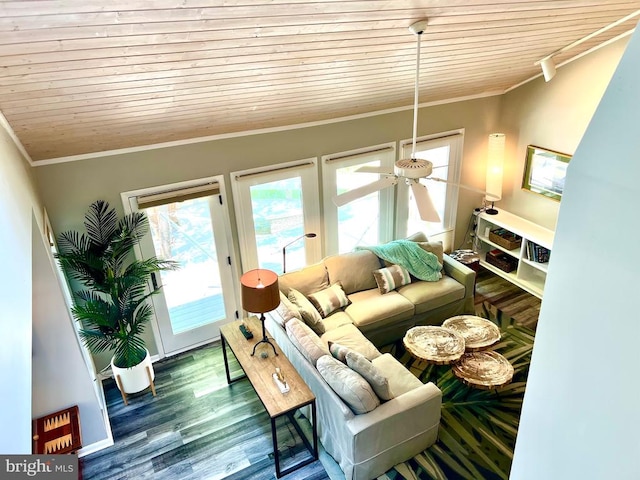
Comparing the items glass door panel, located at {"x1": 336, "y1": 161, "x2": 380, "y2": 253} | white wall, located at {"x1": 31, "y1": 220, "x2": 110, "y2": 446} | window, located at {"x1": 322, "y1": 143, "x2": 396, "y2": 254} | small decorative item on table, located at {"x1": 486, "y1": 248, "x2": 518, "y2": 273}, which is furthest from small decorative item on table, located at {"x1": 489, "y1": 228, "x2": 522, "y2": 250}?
white wall, located at {"x1": 31, "y1": 220, "x2": 110, "y2": 446}

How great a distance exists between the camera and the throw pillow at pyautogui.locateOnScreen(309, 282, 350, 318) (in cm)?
477

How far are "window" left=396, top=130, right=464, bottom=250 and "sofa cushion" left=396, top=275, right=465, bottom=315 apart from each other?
1035mm

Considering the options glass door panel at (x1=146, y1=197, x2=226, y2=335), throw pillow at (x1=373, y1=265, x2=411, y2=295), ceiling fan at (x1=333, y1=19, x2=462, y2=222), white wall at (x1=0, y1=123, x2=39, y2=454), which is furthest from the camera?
throw pillow at (x1=373, y1=265, x2=411, y2=295)

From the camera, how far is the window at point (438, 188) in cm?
580

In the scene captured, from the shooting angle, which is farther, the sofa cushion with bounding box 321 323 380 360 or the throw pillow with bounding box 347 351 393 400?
the sofa cushion with bounding box 321 323 380 360

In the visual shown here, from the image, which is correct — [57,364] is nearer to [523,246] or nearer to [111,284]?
[111,284]

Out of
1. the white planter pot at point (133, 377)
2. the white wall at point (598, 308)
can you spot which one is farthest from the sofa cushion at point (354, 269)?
the white wall at point (598, 308)

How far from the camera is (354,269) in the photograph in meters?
5.13

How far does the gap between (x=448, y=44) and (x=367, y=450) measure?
124 inches

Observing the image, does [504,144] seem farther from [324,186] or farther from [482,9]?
[482,9]

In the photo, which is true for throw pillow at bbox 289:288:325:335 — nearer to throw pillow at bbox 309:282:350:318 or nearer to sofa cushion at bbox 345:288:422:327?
throw pillow at bbox 309:282:350:318

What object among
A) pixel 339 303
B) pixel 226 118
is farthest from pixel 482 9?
pixel 339 303

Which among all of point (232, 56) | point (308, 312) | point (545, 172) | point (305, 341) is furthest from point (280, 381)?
point (545, 172)

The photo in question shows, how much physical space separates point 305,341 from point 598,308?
9.59 feet
